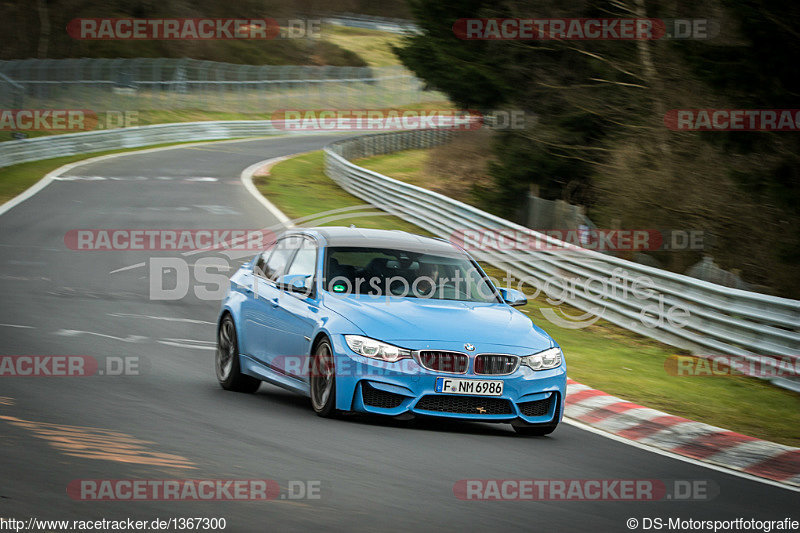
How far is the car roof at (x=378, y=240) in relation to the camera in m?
10.3

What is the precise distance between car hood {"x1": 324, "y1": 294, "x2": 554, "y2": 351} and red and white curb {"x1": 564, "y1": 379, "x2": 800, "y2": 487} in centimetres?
127

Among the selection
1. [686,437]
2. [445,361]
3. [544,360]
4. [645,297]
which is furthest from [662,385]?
[445,361]

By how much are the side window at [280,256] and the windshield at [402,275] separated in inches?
27.8

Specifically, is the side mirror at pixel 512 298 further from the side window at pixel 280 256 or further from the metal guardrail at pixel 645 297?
the metal guardrail at pixel 645 297

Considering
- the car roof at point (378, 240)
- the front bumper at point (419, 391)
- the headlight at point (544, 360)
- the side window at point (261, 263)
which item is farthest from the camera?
the side window at point (261, 263)

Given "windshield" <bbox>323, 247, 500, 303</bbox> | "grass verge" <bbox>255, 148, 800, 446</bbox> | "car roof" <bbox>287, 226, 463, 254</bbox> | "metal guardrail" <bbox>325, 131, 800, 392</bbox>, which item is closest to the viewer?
"windshield" <bbox>323, 247, 500, 303</bbox>

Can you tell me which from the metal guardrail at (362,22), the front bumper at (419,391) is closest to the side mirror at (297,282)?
the front bumper at (419,391)

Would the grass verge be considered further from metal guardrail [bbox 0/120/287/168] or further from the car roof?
metal guardrail [bbox 0/120/287/168]

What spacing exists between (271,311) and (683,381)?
5.69 metres

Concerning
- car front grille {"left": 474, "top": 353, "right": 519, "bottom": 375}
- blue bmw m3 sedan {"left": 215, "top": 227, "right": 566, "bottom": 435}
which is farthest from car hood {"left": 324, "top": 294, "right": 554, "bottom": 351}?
car front grille {"left": 474, "top": 353, "right": 519, "bottom": 375}

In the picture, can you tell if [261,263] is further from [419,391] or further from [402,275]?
[419,391]

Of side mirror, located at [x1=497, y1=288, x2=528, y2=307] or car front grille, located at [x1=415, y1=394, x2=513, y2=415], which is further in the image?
side mirror, located at [x1=497, y1=288, x2=528, y2=307]

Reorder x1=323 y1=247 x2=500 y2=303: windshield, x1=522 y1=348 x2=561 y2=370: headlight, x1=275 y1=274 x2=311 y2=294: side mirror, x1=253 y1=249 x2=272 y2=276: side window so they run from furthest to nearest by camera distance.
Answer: x1=253 y1=249 x2=272 y2=276: side window < x1=323 y1=247 x2=500 y2=303: windshield < x1=275 y1=274 x2=311 y2=294: side mirror < x1=522 y1=348 x2=561 y2=370: headlight

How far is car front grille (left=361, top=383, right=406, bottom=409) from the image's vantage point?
8820 millimetres
